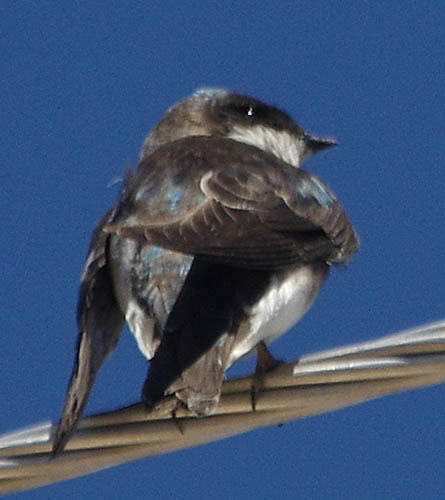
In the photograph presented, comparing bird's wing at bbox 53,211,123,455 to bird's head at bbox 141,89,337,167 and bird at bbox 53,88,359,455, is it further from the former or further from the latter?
bird's head at bbox 141,89,337,167

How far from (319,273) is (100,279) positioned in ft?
2.02

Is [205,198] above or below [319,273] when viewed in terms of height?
above

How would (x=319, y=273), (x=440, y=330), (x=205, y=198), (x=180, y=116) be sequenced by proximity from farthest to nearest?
(x=180, y=116)
(x=319, y=273)
(x=205, y=198)
(x=440, y=330)

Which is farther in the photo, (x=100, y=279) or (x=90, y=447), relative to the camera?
(x=100, y=279)

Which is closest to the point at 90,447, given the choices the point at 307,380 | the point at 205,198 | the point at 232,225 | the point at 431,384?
the point at 307,380

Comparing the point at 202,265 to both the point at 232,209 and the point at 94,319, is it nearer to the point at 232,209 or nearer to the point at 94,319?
the point at 232,209

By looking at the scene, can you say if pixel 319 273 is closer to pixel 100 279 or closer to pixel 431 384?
pixel 100 279

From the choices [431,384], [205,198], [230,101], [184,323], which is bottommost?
[431,384]

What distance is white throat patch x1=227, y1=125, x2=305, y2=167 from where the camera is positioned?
540 centimetres

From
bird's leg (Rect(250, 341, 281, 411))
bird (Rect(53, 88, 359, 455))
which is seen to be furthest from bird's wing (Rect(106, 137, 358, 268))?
bird's leg (Rect(250, 341, 281, 411))

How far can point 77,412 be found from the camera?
3.29 metres

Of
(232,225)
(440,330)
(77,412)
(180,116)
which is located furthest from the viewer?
(180,116)

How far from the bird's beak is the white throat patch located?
0.02 metres

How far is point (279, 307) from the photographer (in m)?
3.80
